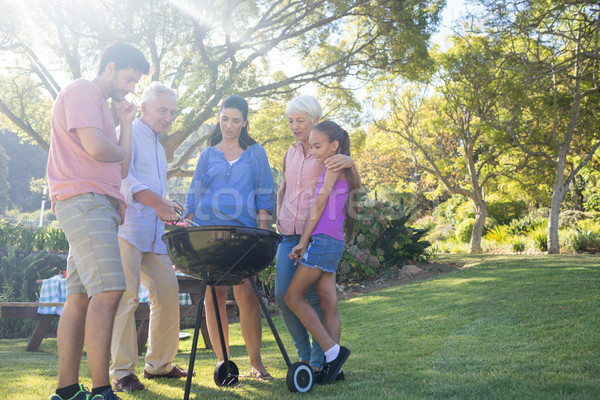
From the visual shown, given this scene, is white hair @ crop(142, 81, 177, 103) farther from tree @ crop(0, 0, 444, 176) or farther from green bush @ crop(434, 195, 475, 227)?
green bush @ crop(434, 195, 475, 227)

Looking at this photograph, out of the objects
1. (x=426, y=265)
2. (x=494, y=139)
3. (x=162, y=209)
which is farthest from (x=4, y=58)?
(x=494, y=139)

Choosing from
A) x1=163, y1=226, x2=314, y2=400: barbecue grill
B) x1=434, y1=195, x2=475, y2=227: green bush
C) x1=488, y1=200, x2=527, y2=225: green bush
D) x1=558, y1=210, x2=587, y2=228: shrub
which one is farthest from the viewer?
x1=434, y1=195, x2=475, y2=227: green bush

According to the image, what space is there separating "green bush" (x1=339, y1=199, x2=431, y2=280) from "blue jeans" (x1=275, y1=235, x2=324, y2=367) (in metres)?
5.81

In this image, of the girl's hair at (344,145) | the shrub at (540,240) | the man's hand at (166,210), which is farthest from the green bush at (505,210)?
the man's hand at (166,210)

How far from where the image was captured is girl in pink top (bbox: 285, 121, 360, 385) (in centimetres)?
295

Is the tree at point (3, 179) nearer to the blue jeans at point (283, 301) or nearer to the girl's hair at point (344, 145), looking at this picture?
the blue jeans at point (283, 301)

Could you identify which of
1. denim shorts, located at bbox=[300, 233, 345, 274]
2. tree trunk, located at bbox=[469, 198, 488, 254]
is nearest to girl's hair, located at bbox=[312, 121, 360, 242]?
denim shorts, located at bbox=[300, 233, 345, 274]

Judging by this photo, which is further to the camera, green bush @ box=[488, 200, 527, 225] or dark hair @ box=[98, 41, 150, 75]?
green bush @ box=[488, 200, 527, 225]

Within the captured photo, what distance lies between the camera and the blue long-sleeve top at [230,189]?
3.23 meters

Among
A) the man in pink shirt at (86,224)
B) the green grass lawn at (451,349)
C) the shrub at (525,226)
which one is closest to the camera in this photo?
the man in pink shirt at (86,224)

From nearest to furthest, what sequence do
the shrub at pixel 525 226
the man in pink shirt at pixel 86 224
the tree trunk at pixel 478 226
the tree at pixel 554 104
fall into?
1. the man in pink shirt at pixel 86 224
2. the tree at pixel 554 104
3. the tree trunk at pixel 478 226
4. the shrub at pixel 525 226

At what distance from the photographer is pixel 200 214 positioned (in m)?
3.28

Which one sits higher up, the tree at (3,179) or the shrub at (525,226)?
the tree at (3,179)

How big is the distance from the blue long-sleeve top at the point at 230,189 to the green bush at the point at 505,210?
62.0 ft
